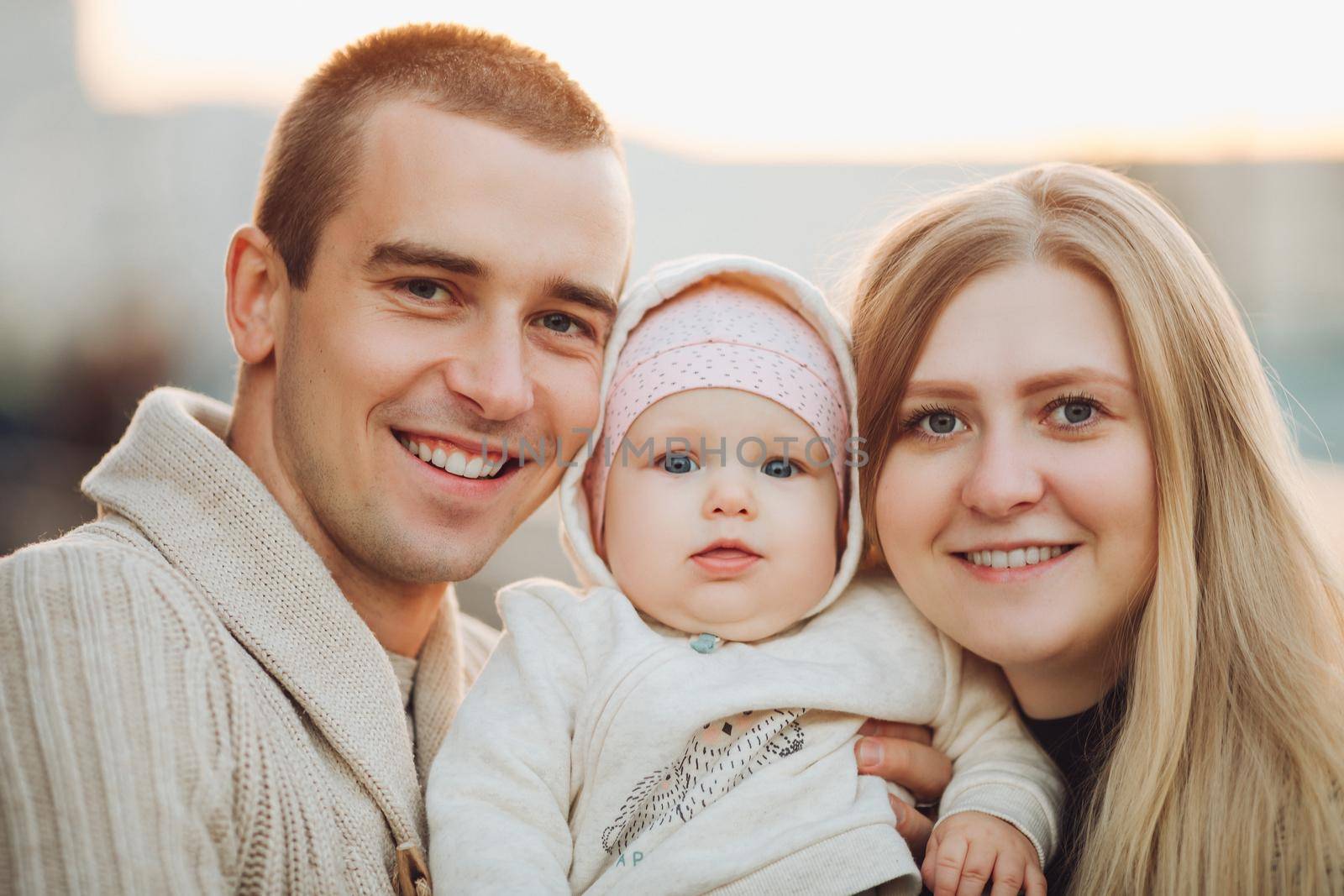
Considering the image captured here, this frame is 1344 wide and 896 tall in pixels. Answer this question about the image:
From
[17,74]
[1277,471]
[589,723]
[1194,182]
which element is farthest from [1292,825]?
[17,74]

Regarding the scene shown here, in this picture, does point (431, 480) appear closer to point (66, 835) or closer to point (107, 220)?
point (66, 835)

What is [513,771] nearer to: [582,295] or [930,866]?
[930,866]

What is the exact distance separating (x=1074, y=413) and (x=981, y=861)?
84 cm

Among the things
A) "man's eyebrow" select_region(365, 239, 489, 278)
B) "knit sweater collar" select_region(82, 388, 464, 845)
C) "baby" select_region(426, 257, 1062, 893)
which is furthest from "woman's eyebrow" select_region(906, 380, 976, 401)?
"knit sweater collar" select_region(82, 388, 464, 845)

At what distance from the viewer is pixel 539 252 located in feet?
7.16

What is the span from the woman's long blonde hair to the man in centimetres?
79

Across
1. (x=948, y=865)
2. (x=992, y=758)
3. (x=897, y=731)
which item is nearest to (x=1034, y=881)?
(x=948, y=865)

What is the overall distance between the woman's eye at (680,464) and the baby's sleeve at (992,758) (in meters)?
0.66

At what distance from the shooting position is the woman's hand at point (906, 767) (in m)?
2.08

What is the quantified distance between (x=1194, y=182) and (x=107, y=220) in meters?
14.1

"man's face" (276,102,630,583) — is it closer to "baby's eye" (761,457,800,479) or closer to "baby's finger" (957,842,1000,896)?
"baby's eye" (761,457,800,479)

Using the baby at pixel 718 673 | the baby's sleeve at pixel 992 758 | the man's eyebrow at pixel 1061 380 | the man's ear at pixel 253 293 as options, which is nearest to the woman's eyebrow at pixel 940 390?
the man's eyebrow at pixel 1061 380

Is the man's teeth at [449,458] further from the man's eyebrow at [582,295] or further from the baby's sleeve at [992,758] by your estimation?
the baby's sleeve at [992,758]

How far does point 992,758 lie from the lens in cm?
215
